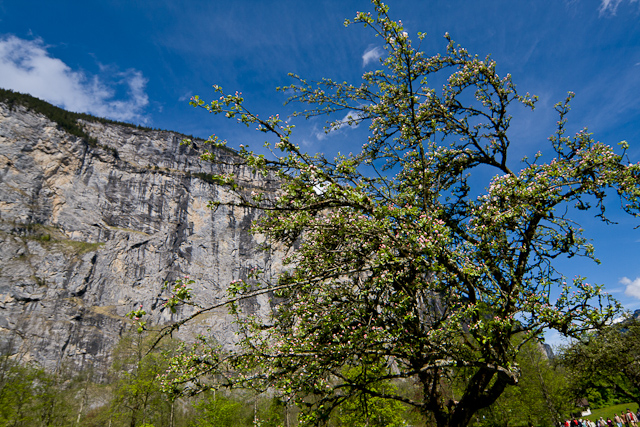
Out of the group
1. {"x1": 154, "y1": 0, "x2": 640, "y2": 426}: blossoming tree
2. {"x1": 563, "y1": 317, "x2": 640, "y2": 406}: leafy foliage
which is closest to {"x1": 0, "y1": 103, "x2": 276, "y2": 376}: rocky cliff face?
{"x1": 563, "y1": 317, "x2": 640, "y2": 406}: leafy foliage

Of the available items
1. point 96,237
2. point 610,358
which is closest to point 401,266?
point 610,358

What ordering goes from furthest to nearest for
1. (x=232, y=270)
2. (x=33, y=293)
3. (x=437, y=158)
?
(x=232, y=270), (x=33, y=293), (x=437, y=158)

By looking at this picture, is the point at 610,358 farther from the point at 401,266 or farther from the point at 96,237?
the point at 96,237

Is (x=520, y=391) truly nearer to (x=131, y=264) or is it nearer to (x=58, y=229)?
Answer: (x=131, y=264)

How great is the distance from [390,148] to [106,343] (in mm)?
136443

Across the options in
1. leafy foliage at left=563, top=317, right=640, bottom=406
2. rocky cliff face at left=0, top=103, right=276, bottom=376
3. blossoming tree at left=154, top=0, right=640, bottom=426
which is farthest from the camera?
rocky cliff face at left=0, top=103, right=276, bottom=376

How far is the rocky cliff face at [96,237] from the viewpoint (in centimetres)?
11119

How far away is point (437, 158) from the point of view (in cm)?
989

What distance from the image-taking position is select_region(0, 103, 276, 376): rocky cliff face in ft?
365

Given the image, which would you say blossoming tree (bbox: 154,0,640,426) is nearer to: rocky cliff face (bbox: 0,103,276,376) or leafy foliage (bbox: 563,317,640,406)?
leafy foliage (bbox: 563,317,640,406)

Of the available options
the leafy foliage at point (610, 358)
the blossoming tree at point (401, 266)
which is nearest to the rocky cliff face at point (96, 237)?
the leafy foliage at point (610, 358)

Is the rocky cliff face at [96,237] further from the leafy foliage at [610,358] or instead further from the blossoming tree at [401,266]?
the blossoming tree at [401,266]

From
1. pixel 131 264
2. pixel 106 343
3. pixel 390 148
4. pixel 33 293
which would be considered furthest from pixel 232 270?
pixel 390 148

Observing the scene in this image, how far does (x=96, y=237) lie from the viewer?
13138cm
